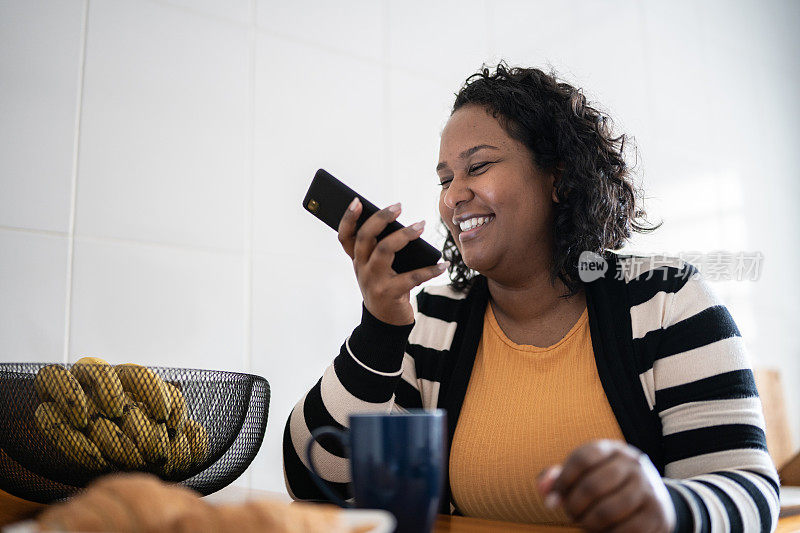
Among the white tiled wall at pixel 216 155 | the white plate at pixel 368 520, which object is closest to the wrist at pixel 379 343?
the white plate at pixel 368 520

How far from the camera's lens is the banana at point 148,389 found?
2.10 ft

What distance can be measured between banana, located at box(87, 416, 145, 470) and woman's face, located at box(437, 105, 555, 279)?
56cm

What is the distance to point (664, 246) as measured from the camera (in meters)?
2.09

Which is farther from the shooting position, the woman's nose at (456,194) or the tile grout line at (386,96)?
the tile grout line at (386,96)

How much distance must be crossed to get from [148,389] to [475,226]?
0.55m

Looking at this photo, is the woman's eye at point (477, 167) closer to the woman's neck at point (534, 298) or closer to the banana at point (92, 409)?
the woman's neck at point (534, 298)

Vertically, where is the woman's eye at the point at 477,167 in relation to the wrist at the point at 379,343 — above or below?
above

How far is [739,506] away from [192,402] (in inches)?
20.3

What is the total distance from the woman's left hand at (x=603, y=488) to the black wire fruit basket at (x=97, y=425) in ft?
1.23

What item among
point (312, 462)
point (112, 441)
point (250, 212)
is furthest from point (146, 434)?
point (250, 212)

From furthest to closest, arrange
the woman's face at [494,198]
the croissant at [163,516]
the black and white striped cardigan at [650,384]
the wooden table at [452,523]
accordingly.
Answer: the woman's face at [494,198] → the black and white striped cardigan at [650,384] → the wooden table at [452,523] → the croissant at [163,516]

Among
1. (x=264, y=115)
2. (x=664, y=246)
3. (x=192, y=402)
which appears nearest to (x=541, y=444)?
(x=192, y=402)

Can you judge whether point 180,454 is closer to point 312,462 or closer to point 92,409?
point 92,409

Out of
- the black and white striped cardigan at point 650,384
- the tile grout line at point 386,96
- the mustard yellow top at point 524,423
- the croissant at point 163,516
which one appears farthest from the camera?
the tile grout line at point 386,96
